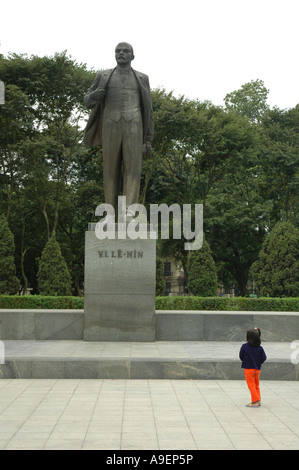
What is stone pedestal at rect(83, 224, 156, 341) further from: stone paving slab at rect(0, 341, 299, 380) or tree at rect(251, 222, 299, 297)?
tree at rect(251, 222, 299, 297)

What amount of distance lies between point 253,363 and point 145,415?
5.32 feet

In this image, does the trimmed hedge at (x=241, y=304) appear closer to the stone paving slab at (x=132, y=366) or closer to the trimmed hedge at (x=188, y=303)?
the trimmed hedge at (x=188, y=303)

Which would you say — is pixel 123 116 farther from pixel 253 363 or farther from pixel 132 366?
pixel 253 363

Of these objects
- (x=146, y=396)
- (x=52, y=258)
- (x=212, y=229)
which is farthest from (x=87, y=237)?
(x=212, y=229)

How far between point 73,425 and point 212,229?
22944 mm

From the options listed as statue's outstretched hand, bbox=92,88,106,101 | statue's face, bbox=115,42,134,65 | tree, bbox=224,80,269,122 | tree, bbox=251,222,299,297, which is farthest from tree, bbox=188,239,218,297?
tree, bbox=224,80,269,122

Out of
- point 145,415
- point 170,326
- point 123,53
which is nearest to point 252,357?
point 145,415

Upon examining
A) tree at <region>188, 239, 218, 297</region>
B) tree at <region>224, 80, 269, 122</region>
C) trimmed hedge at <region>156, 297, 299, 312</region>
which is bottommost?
trimmed hedge at <region>156, 297, 299, 312</region>

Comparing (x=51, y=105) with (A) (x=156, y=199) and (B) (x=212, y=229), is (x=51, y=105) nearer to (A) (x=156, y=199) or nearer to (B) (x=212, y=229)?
(A) (x=156, y=199)

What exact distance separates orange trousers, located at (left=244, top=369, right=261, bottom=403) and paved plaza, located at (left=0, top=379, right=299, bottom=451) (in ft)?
0.57

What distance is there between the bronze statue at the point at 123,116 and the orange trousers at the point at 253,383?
511 cm

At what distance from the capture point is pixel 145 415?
639 centimetres

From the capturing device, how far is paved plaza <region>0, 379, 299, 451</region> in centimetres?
532

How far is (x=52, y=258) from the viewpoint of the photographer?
21.8m
